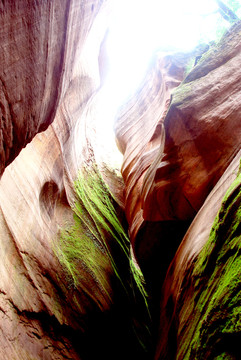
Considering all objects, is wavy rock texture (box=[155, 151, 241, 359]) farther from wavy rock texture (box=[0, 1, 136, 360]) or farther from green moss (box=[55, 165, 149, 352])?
green moss (box=[55, 165, 149, 352])

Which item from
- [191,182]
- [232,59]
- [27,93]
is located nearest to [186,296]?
[191,182]

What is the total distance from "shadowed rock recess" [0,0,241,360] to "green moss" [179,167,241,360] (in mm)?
16

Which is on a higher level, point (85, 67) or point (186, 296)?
point (85, 67)

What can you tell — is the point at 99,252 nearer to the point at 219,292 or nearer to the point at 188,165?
the point at 188,165

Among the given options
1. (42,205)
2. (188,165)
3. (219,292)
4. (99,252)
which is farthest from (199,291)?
(42,205)

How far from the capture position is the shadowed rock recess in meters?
2.75

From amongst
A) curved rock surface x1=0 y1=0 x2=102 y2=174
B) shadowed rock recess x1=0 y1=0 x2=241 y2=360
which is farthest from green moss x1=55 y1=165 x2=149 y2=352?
curved rock surface x1=0 y1=0 x2=102 y2=174

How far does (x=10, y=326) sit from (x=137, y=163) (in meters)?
4.84

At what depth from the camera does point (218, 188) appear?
11.7 ft

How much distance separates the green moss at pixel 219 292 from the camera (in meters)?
1.94

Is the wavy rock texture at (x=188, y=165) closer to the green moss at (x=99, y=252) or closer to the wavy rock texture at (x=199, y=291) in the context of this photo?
the wavy rock texture at (x=199, y=291)

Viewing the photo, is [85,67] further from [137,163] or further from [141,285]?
[141,285]

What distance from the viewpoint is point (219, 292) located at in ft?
7.36

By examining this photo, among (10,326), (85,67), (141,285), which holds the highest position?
(85,67)
